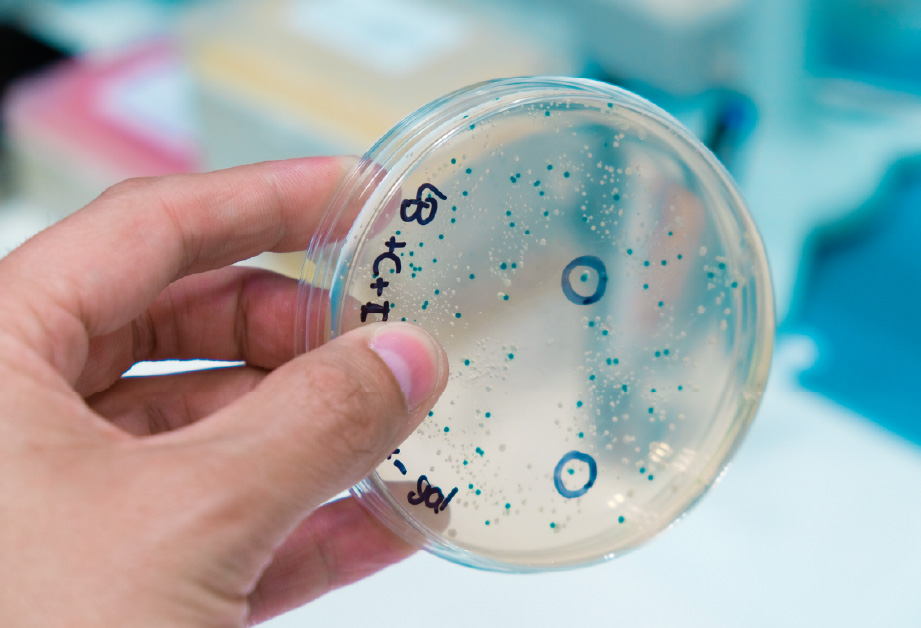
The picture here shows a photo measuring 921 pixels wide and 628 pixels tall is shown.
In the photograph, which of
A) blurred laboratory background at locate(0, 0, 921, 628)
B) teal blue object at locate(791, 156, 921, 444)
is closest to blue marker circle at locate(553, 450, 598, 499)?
blurred laboratory background at locate(0, 0, 921, 628)

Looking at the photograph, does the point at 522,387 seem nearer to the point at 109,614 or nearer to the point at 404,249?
the point at 404,249

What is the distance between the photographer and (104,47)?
1.61m

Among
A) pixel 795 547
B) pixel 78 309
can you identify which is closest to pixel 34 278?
pixel 78 309

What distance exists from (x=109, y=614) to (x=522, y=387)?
1.17 feet

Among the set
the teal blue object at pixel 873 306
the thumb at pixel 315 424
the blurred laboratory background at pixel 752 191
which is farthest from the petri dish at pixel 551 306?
the teal blue object at pixel 873 306

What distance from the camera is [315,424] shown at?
18.4 inches

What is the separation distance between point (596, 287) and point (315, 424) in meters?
0.31

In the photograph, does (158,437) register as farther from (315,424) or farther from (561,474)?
(561,474)

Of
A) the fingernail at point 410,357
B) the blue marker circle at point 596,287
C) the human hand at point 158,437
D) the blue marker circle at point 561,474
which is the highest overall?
the blue marker circle at point 596,287

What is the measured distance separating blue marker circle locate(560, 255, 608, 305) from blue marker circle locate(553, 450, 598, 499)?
0.13 metres

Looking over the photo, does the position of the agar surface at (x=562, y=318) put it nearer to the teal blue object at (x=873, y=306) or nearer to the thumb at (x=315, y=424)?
the thumb at (x=315, y=424)

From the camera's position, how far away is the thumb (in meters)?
0.45

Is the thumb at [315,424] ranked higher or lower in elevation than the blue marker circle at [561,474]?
lower

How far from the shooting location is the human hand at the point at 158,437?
43cm
